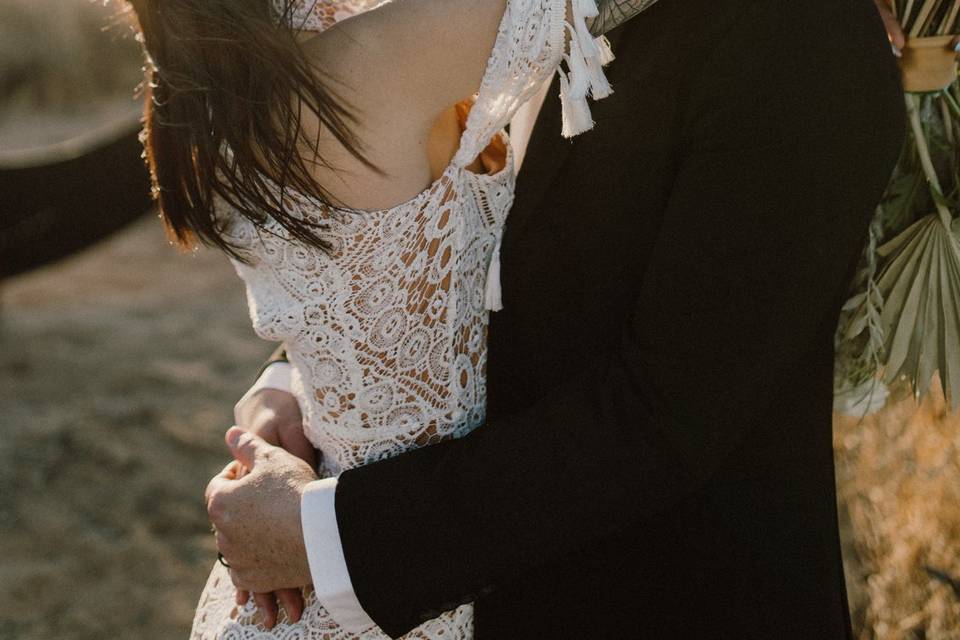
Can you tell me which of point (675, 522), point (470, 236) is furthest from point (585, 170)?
point (675, 522)

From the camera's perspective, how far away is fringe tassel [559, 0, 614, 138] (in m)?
1.07

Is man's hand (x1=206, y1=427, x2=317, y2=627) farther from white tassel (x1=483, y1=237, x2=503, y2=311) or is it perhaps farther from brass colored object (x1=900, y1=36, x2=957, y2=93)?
brass colored object (x1=900, y1=36, x2=957, y2=93)

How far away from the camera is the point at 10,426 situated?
448 centimetres

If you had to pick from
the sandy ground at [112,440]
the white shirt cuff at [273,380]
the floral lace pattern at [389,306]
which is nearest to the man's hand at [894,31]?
the floral lace pattern at [389,306]

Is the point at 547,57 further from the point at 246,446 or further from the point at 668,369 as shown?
the point at 246,446

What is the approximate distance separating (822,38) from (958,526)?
175 centimetres

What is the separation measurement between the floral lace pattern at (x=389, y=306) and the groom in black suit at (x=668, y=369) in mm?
53

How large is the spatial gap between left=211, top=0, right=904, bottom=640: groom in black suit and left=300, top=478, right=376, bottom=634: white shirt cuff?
18 millimetres

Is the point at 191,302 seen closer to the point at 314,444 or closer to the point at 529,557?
the point at 314,444

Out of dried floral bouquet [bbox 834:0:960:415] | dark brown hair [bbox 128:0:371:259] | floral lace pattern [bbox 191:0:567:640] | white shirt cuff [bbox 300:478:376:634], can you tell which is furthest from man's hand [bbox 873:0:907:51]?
white shirt cuff [bbox 300:478:376:634]

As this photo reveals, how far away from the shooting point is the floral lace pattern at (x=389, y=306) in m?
1.21

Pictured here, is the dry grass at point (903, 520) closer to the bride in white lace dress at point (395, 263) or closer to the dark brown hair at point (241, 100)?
the bride in white lace dress at point (395, 263)

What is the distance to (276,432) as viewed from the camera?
1.55 m

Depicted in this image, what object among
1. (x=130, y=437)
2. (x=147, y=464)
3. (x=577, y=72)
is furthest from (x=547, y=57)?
(x=130, y=437)
